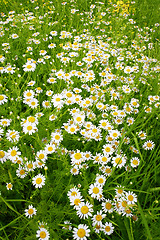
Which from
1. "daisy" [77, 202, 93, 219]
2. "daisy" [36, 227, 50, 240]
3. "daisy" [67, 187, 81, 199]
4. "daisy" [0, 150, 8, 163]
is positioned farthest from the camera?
"daisy" [0, 150, 8, 163]

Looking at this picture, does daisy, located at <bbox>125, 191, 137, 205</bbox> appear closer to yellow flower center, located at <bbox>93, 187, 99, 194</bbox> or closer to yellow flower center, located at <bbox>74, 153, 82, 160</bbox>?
yellow flower center, located at <bbox>93, 187, 99, 194</bbox>

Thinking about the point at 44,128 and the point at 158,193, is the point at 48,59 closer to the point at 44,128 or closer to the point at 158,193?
the point at 44,128

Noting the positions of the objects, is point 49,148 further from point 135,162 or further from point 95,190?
point 135,162

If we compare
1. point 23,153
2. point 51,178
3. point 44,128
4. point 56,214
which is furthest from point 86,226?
point 44,128

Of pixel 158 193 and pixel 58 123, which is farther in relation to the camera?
pixel 58 123

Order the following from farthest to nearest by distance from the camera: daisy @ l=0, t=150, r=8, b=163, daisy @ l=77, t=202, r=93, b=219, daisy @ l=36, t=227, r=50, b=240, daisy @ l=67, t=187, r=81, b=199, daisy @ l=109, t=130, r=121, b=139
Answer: daisy @ l=109, t=130, r=121, b=139
daisy @ l=0, t=150, r=8, b=163
daisy @ l=67, t=187, r=81, b=199
daisy @ l=77, t=202, r=93, b=219
daisy @ l=36, t=227, r=50, b=240

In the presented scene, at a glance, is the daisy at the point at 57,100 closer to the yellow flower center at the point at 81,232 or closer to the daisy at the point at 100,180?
the daisy at the point at 100,180

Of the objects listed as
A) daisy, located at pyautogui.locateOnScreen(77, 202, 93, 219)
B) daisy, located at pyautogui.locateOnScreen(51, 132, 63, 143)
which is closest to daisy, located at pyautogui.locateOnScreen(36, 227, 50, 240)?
daisy, located at pyautogui.locateOnScreen(77, 202, 93, 219)
